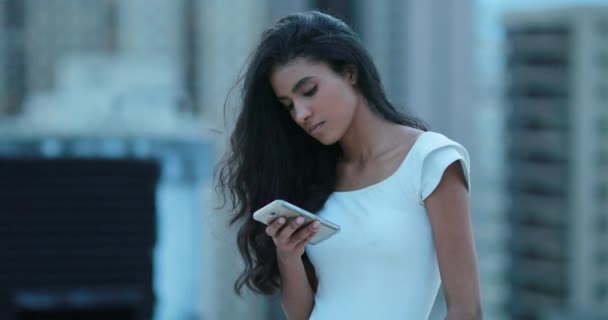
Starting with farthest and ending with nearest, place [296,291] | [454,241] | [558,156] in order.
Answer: [558,156] → [296,291] → [454,241]

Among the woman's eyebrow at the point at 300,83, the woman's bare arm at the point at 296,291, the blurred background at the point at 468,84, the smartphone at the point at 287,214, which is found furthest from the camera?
the blurred background at the point at 468,84

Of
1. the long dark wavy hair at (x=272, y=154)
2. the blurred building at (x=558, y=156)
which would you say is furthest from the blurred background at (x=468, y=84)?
the long dark wavy hair at (x=272, y=154)

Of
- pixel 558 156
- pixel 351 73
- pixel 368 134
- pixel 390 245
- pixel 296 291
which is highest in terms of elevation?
pixel 351 73

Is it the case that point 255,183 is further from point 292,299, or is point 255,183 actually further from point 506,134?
point 506,134

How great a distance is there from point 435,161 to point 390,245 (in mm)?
165

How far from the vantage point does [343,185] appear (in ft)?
6.88

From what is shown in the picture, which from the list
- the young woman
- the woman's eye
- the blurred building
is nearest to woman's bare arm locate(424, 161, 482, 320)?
the young woman

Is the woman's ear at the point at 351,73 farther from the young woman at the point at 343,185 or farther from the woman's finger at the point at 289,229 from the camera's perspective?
the woman's finger at the point at 289,229

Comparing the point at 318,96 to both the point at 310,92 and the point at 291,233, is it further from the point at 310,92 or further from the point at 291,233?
the point at 291,233

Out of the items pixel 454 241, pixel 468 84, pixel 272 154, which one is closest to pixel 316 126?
pixel 272 154

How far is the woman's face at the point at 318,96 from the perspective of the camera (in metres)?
1.99

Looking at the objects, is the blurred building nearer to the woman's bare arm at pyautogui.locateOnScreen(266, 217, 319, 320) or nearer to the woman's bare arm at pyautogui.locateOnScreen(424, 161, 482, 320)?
the woman's bare arm at pyautogui.locateOnScreen(266, 217, 319, 320)

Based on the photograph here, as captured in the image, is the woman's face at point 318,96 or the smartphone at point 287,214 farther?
the woman's face at point 318,96

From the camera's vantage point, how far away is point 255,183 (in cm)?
217
